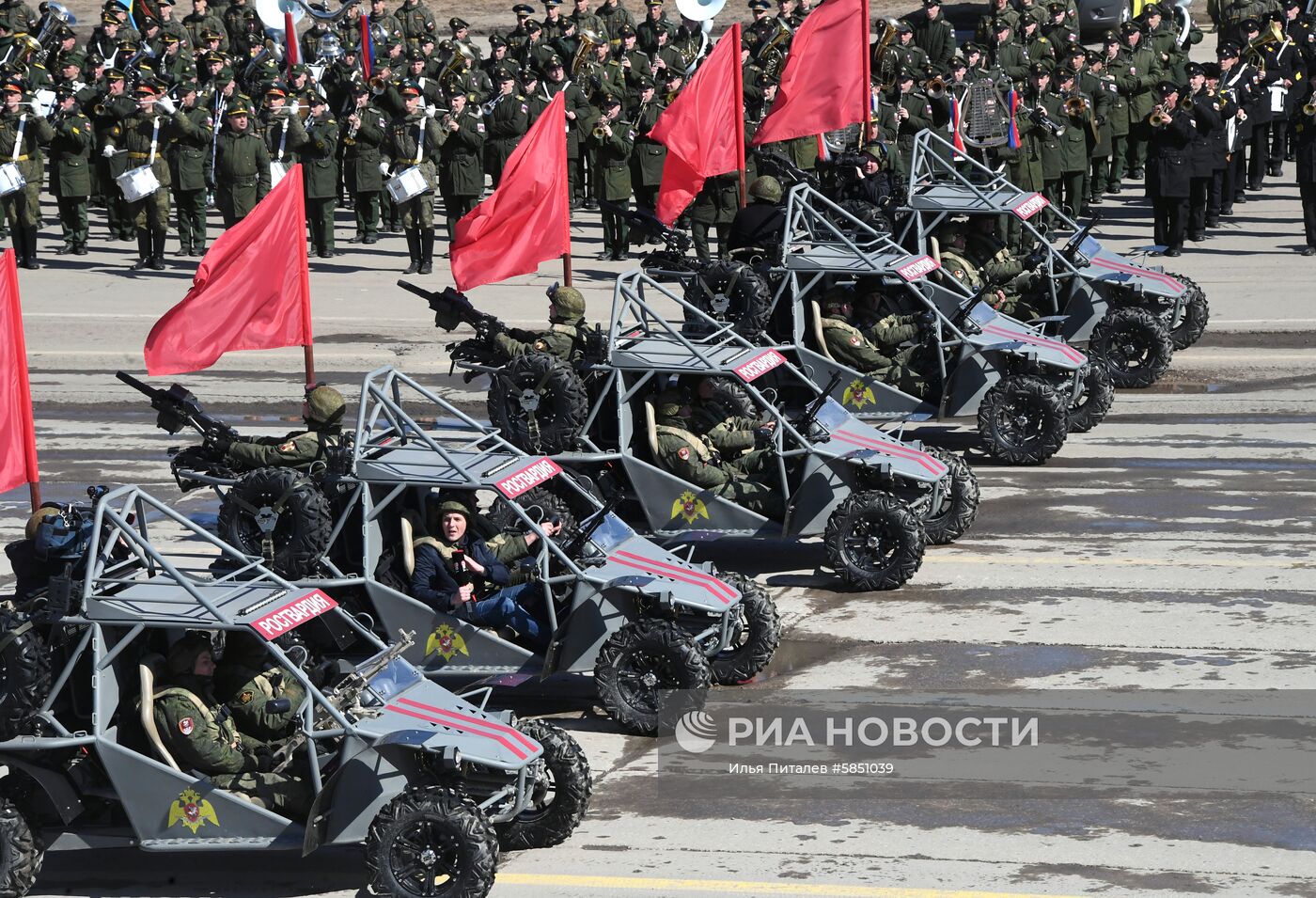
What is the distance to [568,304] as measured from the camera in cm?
1681

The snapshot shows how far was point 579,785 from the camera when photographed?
1089 cm

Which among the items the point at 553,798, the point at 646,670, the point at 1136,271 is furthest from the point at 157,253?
the point at 553,798

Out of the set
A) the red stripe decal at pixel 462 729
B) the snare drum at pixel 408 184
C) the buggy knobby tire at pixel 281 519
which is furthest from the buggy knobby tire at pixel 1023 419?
the snare drum at pixel 408 184

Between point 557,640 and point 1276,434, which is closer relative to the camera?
point 557,640

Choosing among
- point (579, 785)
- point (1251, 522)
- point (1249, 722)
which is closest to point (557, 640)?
point (579, 785)

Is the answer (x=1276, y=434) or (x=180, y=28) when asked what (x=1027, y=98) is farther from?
(x=180, y=28)

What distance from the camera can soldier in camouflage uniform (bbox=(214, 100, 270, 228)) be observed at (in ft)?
94.0

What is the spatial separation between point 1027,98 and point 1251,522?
43.3 feet

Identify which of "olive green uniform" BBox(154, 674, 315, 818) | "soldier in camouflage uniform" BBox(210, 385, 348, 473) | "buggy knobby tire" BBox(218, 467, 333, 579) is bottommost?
"olive green uniform" BBox(154, 674, 315, 818)

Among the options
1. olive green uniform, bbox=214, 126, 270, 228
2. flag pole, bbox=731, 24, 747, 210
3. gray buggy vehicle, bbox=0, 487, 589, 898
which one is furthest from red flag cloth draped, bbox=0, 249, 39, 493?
olive green uniform, bbox=214, 126, 270, 228

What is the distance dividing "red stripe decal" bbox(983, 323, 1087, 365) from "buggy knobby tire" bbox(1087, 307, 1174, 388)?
2059 millimetres

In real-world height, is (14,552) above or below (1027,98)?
below

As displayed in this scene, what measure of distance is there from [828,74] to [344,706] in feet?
46.0

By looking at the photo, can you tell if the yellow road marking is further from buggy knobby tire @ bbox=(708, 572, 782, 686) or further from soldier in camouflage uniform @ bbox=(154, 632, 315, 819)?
buggy knobby tire @ bbox=(708, 572, 782, 686)
